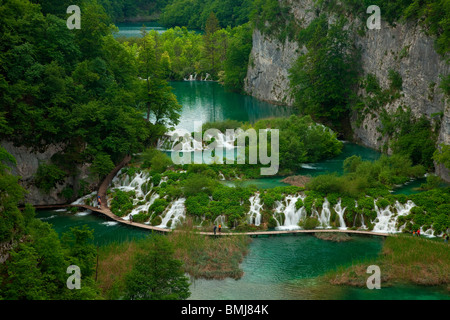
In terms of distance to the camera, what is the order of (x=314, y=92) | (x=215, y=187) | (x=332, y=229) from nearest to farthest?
(x=332, y=229)
(x=215, y=187)
(x=314, y=92)

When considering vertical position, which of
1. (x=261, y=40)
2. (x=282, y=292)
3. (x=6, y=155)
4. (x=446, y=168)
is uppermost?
(x=261, y=40)

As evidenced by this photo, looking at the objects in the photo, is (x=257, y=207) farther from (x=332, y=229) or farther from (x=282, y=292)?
(x=282, y=292)

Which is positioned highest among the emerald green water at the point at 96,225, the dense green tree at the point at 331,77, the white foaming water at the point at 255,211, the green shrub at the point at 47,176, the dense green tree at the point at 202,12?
the dense green tree at the point at 202,12

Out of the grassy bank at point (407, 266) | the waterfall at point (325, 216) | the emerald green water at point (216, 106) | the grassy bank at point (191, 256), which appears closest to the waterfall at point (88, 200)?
the grassy bank at point (191, 256)

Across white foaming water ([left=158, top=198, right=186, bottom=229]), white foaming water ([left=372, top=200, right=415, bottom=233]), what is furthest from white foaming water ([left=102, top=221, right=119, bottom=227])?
white foaming water ([left=372, top=200, right=415, bottom=233])

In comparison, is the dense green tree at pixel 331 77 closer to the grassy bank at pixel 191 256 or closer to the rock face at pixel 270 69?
the rock face at pixel 270 69

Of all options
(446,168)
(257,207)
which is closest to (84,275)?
(257,207)

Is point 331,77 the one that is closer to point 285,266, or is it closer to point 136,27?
point 285,266
